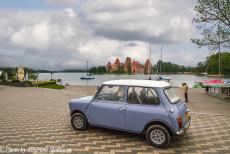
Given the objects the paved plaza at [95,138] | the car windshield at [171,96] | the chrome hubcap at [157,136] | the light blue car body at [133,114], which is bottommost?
the paved plaza at [95,138]

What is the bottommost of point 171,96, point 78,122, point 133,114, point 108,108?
point 78,122

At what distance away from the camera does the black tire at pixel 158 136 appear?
7.80 m

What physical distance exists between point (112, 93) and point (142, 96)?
3.60 ft

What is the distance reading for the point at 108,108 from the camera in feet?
28.8

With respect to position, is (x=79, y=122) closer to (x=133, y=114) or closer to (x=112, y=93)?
(x=112, y=93)

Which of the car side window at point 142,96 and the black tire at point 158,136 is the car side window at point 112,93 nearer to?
the car side window at point 142,96

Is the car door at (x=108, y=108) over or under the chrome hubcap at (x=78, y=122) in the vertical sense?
over

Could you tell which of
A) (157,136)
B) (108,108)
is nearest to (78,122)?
(108,108)

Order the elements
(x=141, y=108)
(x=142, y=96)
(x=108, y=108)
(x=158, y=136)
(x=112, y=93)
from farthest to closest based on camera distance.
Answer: (x=112, y=93), (x=108, y=108), (x=142, y=96), (x=141, y=108), (x=158, y=136)

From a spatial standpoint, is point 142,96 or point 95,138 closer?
point 142,96

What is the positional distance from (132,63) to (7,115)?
3816 inches

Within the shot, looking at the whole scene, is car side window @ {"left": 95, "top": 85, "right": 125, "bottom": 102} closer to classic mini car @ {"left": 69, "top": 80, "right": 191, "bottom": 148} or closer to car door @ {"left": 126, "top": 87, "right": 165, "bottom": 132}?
classic mini car @ {"left": 69, "top": 80, "right": 191, "bottom": 148}

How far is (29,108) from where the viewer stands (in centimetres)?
1486

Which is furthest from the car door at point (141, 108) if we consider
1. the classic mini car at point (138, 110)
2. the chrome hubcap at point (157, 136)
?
the chrome hubcap at point (157, 136)
